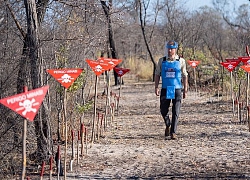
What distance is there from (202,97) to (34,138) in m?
10.9

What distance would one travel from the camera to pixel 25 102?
4441 mm

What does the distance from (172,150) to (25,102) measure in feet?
13.3

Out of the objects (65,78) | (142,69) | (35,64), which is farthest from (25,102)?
(142,69)

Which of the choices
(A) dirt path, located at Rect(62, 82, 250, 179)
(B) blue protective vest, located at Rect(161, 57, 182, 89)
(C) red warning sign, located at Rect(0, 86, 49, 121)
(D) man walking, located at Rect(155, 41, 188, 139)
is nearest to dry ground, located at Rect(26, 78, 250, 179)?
(A) dirt path, located at Rect(62, 82, 250, 179)

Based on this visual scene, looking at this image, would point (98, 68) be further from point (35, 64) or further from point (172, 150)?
point (35, 64)

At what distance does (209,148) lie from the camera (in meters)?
8.04

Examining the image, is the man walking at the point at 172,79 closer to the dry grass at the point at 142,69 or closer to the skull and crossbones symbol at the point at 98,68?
the skull and crossbones symbol at the point at 98,68

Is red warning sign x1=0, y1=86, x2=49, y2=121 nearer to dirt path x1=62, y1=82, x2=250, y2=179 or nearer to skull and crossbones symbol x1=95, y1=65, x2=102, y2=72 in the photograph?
dirt path x1=62, y1=82, x2=250, y2=179

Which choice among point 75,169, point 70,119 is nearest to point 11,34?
point 75,169

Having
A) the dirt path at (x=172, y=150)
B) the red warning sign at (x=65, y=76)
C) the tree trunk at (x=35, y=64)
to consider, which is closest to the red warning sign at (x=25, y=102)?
the red warning sign at (x=65, y=76)

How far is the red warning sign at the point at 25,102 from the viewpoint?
4.34 meters

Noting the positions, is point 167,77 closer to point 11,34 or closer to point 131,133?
point 131,133

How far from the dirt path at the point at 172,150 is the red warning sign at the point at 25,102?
2.14 m

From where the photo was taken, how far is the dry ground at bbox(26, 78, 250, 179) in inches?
256
